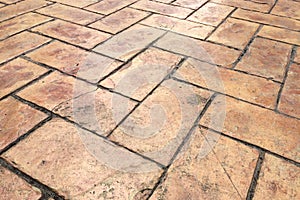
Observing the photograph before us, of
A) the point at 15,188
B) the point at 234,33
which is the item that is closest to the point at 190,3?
the point at 234,33

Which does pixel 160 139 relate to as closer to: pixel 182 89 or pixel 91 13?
pixel 182 89

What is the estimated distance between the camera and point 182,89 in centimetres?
213

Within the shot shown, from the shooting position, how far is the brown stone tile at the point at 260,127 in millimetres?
1714

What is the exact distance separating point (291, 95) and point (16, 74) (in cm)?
209

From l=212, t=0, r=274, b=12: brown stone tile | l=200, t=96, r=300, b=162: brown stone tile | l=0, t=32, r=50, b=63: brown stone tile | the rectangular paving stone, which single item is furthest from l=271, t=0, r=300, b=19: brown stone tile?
l=0, t=32, r=50, b=63: brown stone tile

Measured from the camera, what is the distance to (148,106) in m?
1.98

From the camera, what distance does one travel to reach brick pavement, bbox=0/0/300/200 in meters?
1.51

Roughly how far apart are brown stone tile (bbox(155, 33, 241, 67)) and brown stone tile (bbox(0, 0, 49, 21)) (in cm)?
167

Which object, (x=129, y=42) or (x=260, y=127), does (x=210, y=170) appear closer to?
(x=260, y=127)

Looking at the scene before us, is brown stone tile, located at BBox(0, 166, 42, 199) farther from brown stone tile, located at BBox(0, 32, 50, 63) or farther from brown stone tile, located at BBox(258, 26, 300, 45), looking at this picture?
brown stone tile, located at BBox(258, 26, 300, 45)

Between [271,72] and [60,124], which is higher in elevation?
[60,124]

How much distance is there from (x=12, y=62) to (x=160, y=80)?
48.6 inches

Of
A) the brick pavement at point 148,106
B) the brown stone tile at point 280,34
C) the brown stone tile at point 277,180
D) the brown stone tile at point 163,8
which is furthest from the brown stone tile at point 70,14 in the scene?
the brown stone tile at point 277,180

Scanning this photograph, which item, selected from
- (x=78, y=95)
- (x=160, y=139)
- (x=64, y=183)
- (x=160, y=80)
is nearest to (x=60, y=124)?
(x=78, y=95)
